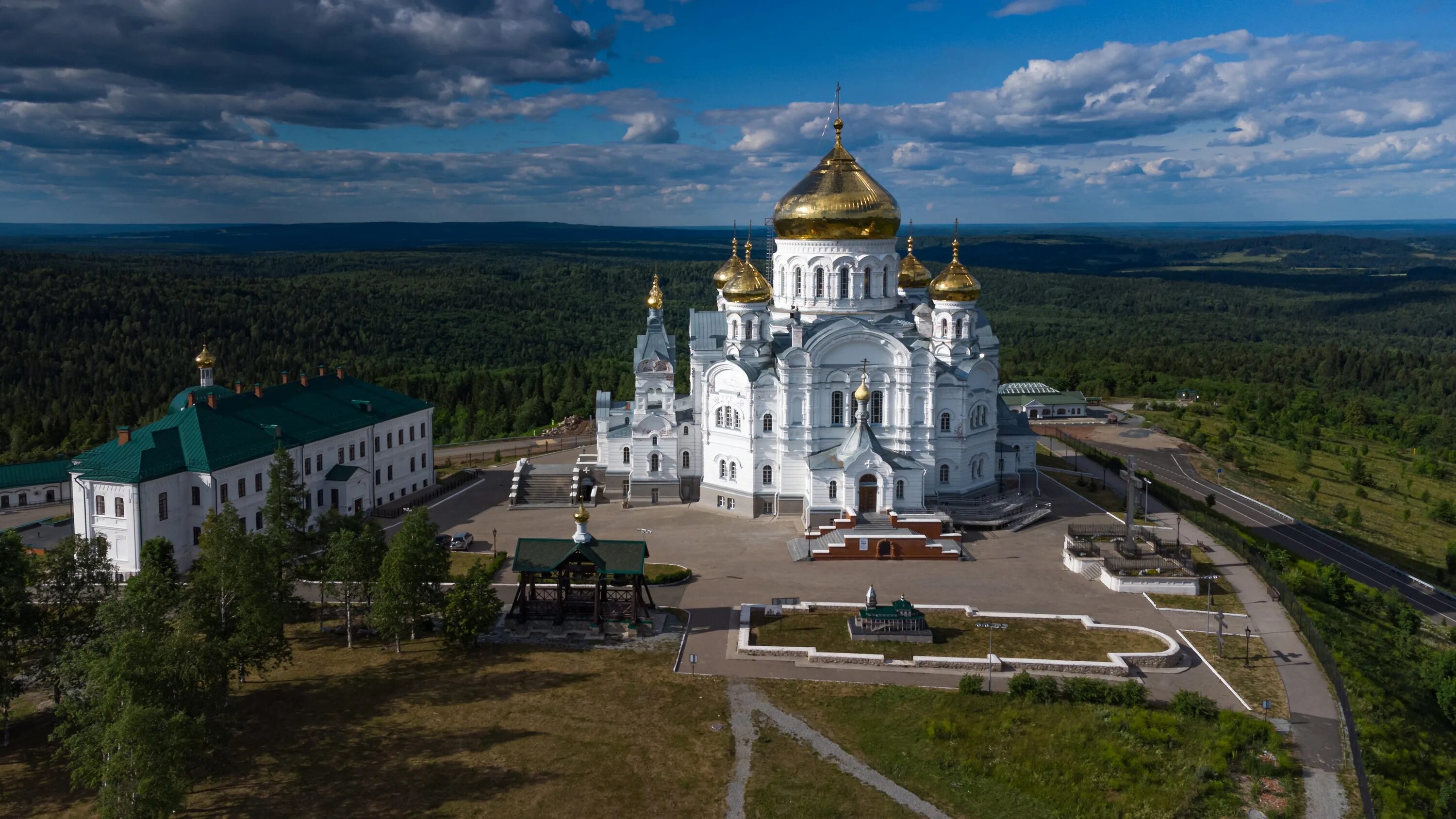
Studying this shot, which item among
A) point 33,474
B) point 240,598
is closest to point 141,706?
point 240,598

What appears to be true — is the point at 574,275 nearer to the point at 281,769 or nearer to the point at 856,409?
the point at 856,409

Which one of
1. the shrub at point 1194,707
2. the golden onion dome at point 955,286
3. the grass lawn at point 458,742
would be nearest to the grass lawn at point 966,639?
the shrub at point 1194,707

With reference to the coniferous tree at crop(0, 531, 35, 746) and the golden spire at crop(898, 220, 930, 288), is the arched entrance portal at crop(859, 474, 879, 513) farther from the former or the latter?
the coniferous tree at crop(0, 531, 35, 746)

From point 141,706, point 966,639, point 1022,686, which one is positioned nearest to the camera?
point 141,706

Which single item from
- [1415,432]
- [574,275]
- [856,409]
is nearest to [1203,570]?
[856,409]

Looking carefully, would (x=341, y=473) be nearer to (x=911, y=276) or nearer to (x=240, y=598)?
(x=240, y=598)

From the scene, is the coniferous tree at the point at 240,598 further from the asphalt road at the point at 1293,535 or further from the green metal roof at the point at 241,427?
the asphalt road at the point at 1293,535
